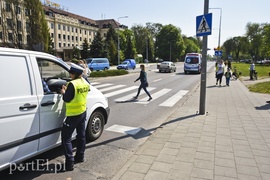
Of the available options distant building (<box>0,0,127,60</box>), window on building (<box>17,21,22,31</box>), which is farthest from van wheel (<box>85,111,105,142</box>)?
distant building (<box>0,0,127,60</box>)

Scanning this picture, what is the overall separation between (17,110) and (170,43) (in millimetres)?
80902

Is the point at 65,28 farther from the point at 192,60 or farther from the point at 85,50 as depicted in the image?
the point at 192,60

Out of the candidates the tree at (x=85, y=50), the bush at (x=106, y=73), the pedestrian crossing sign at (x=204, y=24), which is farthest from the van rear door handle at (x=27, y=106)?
the tree at (x=85, y=50)

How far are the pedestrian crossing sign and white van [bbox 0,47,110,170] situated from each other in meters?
4.80

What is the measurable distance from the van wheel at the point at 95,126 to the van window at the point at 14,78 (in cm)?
165

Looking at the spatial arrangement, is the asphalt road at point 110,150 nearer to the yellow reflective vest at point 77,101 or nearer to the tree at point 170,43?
the yellow reflective vest at point 77,101

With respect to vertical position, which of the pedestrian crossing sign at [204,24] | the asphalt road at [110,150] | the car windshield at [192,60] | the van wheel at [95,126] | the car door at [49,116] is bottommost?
the asphalt road at [110,150]

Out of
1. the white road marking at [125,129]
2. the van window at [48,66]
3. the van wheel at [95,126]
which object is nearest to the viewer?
the van window at [48,66]

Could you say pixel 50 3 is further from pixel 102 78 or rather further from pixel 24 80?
pixel 24 80

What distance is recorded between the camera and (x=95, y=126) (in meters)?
4.73

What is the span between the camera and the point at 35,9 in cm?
3509

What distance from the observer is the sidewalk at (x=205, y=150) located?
3352 millimetres

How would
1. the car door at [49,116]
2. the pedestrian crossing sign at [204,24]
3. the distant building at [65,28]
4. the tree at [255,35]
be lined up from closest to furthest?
the car door at [49,116], the pedestrian crossing sign at [204,24], the distant building at [65,28], the tree at [255,35]

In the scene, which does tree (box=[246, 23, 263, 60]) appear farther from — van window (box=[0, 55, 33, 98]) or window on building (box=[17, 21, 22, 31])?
van window (box=[0, 55, 33, 98])
